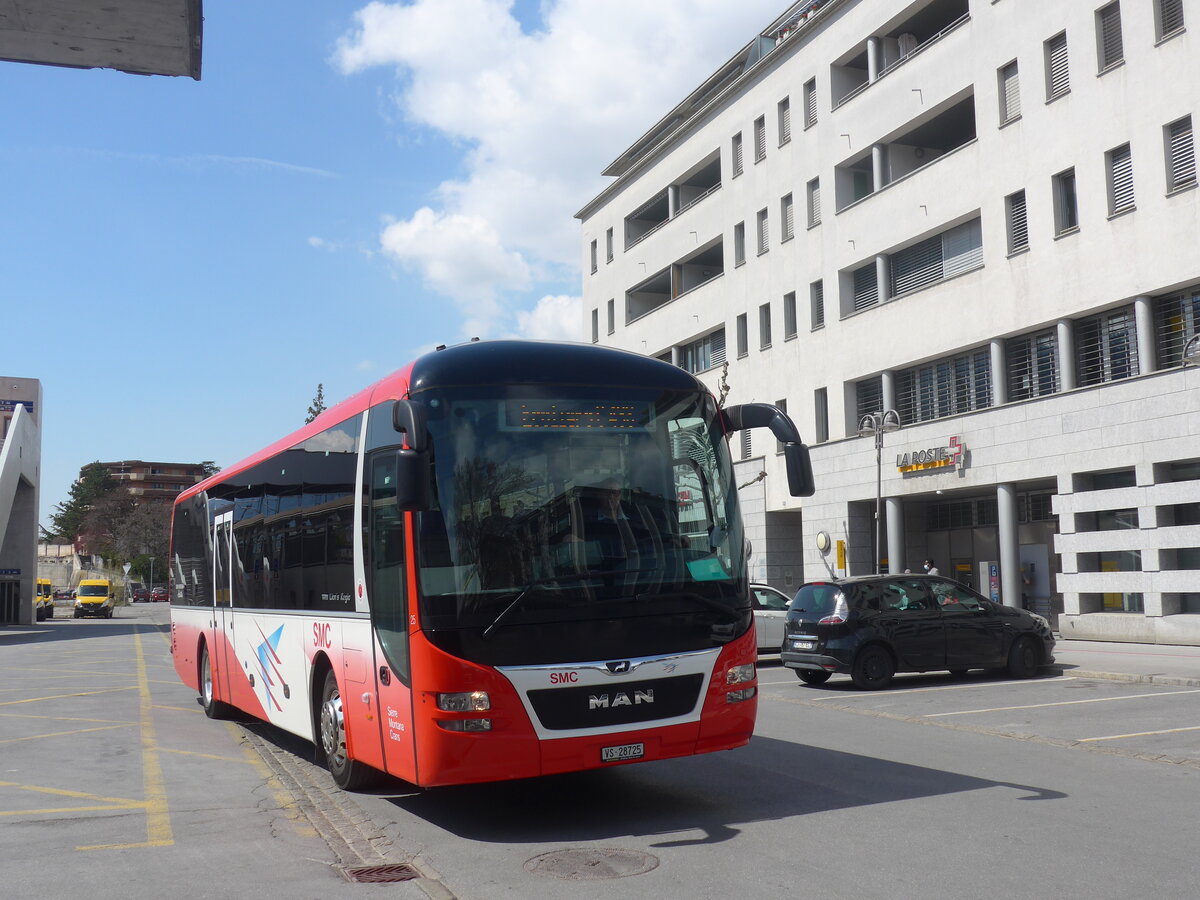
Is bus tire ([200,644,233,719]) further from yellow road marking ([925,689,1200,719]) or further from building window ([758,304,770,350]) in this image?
building window ([758,304,770,350])

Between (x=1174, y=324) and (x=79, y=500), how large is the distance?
522ft

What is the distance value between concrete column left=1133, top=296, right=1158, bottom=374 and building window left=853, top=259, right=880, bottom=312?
10.3 m

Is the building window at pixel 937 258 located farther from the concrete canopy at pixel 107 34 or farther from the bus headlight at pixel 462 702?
the concrete canopy at pixel 107 34

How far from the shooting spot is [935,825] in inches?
290

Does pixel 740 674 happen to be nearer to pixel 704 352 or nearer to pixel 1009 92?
pixel 1009 92

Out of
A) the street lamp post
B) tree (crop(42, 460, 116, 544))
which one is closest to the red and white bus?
the street lamp post

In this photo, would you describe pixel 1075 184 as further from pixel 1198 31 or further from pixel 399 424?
pixel 399 424

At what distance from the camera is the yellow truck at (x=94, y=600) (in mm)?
71125

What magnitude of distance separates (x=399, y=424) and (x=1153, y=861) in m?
5.03

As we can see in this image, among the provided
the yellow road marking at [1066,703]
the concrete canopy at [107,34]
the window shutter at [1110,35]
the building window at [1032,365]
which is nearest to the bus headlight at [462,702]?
the concrete canopy at [107,34]

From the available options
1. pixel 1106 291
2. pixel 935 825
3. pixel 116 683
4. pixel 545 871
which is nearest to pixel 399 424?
pixel 545 871

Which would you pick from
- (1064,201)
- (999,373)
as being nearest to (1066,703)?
(999,373)

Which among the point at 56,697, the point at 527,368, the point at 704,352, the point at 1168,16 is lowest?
the point at 56,697

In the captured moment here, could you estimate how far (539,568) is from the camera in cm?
761
